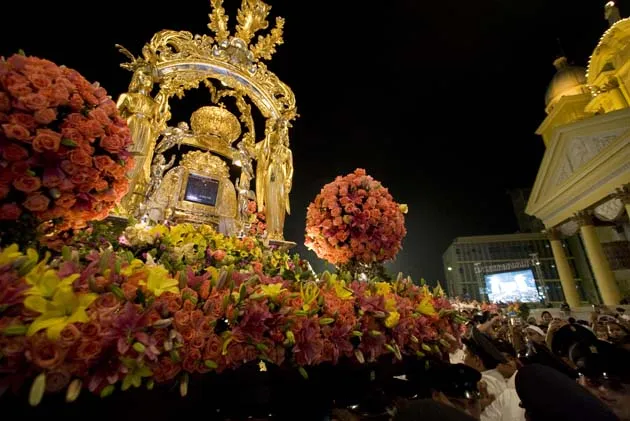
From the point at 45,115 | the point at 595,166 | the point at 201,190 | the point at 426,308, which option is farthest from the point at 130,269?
the point at 595,166

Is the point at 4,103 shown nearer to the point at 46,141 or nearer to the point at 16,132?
the point at 16,132

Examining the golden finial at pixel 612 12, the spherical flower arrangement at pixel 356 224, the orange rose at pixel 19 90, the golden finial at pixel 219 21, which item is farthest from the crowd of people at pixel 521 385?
the golden finial at pixel 612 12

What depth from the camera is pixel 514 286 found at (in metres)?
24.0

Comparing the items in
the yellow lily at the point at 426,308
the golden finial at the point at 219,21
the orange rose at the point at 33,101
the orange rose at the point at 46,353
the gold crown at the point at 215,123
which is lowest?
the orange rose at the point at 46,353

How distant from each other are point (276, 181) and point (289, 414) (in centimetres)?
457

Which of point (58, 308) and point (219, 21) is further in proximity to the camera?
point (219, 21)

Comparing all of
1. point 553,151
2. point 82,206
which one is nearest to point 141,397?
point 82,206

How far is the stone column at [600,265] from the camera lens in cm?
1201

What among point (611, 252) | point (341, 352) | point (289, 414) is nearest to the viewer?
point (289, 414)

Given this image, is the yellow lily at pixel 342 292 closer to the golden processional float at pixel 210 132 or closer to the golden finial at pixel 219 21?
the golden processional float at pixel 210 132

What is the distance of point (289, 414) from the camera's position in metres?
1.30

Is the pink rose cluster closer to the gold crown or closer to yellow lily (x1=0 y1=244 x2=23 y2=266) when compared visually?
yellow lily (x1=0 y1=244 x2=23 y2=266)

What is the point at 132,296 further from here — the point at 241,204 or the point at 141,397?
the point at 241,204

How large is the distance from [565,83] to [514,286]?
55.3 ft
